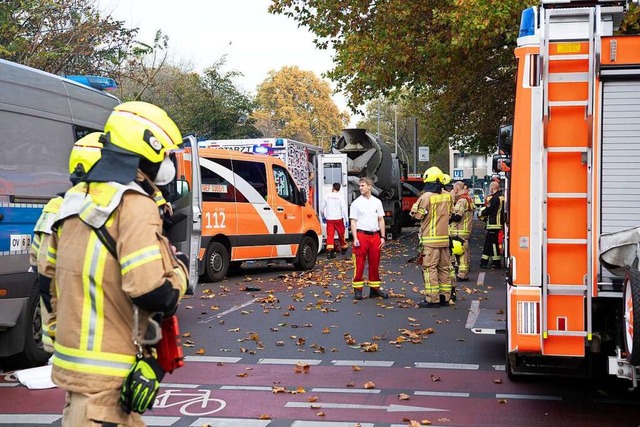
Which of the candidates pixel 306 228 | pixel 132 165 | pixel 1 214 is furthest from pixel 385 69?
pixel 132 165

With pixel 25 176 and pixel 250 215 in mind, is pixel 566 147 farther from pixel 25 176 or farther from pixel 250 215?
pixel 250 215

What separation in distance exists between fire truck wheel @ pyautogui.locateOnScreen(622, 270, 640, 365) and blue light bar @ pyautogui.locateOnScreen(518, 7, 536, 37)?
212 cm

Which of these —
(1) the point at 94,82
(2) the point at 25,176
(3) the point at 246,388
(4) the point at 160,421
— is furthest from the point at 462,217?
(4) the point at 160,421

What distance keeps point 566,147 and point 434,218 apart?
614cm

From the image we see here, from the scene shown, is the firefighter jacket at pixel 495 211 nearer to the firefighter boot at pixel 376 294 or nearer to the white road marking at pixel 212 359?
the firefighter boot at pixel 376 294

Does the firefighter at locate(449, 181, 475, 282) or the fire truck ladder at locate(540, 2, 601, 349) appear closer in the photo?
the fire truck ladder at locate(540, 2, 601, 349)

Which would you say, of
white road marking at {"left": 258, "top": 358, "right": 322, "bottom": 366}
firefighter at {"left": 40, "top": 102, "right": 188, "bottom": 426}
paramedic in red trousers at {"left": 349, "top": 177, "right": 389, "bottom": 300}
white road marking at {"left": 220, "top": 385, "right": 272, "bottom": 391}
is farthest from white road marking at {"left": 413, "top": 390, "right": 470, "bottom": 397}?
paramedic in red trousers at {"left": 349, "top": 177, "right": 389, "bottom": 300}

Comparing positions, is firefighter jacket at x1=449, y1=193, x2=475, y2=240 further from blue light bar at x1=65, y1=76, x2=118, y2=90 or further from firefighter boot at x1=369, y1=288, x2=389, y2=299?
blue light bar at x1=65, y1=76, x2=118, y2=90

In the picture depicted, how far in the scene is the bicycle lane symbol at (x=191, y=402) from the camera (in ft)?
22.1

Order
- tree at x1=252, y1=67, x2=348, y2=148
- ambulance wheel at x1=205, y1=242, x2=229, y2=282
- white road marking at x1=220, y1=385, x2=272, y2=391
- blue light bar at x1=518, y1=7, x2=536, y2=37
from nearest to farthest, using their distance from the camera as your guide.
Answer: blue light bar at x1=518, y1=7, x2=536, y2=37
white road marking at x1=220, y1=385, x2=272, y2=391
ambulance wheel at x1=205, y1=242, x2=229, y2=282
tree at x1=252, y1=67, x2=348, y2=148

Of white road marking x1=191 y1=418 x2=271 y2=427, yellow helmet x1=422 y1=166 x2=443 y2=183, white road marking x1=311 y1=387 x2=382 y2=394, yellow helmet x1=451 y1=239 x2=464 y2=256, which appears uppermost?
yellow helmet x1=422 y1=166 x2=443 y2=183

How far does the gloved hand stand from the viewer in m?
3.31

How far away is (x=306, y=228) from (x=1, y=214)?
36.5 feet

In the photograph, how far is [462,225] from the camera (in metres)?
15.9
